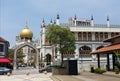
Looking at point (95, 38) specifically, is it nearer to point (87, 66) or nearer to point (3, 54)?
point (87, 66)

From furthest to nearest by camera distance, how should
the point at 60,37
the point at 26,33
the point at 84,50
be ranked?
the point at 26,33 < the point at 84,50 < the point at 60,37

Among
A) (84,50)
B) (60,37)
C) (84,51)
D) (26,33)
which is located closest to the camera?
(60,37)

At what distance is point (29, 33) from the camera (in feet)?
264

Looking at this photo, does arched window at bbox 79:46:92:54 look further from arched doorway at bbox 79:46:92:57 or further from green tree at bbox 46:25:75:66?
green tree at bbox 46:25:75:66

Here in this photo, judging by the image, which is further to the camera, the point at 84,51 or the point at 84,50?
the point at 84,50

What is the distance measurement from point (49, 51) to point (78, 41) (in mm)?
8888

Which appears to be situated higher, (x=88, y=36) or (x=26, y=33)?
(x=26, y=33)

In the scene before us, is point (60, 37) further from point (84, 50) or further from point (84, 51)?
point (84, 50)

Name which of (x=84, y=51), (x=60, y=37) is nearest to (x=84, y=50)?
(x=84, y=51)

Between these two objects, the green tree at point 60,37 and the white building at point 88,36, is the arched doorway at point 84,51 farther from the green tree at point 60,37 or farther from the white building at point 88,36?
the green tree at point 60,37

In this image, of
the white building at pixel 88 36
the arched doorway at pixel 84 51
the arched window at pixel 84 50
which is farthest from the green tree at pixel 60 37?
the arched window at pixel 84 50

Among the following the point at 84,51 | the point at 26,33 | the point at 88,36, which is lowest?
the point at 84,51

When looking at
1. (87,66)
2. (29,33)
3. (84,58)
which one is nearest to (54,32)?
(87,66)

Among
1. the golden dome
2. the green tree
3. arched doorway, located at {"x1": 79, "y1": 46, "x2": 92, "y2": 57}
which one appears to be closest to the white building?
arched doorway, located at {"x1": 79, "y1": 46, "x2": 92, "y2": 57}
